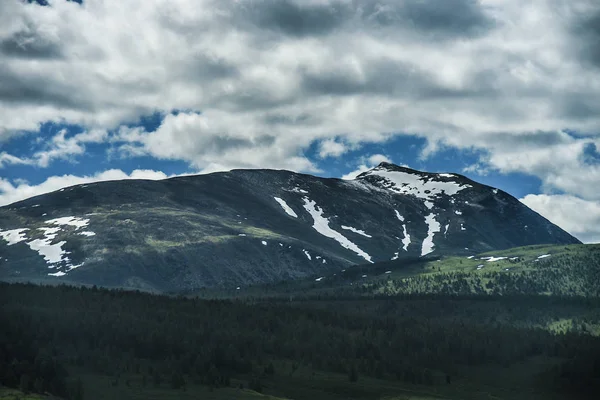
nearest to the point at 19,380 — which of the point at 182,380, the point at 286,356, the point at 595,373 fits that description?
the point at 182,380

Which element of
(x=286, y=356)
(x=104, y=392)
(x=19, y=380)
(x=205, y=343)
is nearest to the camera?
(x=19, y=380)

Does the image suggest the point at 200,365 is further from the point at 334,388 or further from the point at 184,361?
the point at 334,388

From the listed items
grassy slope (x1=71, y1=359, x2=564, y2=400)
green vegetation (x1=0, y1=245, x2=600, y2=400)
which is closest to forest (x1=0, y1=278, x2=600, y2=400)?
green vegetation (x1=0, y1=245, x2=600, y2=400)

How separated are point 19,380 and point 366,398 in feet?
211

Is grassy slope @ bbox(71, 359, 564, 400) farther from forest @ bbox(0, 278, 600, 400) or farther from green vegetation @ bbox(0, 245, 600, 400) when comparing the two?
forest @ bbox(0, 278, 600, 400)

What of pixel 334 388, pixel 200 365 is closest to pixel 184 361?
pixel 200 365

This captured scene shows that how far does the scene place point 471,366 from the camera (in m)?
200

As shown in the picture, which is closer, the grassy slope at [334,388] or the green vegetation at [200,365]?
the grassy slope at [334,388]

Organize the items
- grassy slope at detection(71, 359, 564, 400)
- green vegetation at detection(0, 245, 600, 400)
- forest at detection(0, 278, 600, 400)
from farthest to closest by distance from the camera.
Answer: forest at detection(0, 278, 600, 400), green vegetation at detection(0, 245, 600, 400), grassy slope at detection(71, 359, 564, 400)

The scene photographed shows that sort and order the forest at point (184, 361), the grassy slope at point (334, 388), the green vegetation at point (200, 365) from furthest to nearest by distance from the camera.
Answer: the forest at point (184, 361), the green vegetation at point (200, 365), the grassy slope at point (334, 388)

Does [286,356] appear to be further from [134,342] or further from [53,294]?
[53,294]

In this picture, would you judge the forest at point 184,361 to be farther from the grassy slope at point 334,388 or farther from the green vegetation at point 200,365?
the grassy slope at point 334,388

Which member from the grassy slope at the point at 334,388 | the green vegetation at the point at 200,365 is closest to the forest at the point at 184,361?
the green vegetation at the point at 200,365

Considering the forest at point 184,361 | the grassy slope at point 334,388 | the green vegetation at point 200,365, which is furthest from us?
the forest at point 184,361
